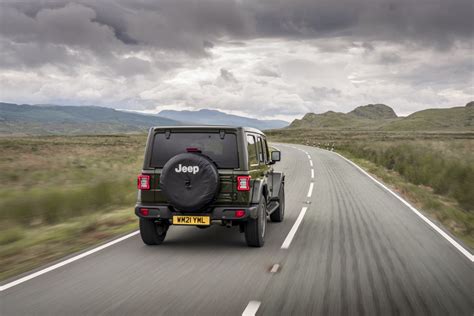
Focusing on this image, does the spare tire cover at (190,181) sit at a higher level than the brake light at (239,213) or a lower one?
higher

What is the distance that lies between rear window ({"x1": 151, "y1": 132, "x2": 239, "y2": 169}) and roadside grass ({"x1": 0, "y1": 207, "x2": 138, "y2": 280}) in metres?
2.08

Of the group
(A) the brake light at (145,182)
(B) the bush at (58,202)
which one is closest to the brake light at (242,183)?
(A) the brake light at (145,182)

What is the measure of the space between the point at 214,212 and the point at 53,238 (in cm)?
338

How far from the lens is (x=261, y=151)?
9.12 metres

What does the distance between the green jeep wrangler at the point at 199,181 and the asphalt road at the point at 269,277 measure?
1.82 feet

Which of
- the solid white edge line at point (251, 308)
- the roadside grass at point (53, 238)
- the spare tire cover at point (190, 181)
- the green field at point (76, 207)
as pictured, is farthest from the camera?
the green field at point (76, 207)

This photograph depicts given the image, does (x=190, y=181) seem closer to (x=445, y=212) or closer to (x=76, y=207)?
(x=76, y=207)

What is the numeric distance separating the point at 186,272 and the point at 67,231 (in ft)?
13.1

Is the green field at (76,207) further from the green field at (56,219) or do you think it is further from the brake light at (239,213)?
the brake light at (239,213)

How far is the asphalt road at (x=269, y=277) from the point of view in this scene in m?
4.85

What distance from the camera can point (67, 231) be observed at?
9164mm

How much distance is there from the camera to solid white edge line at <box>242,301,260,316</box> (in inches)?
182

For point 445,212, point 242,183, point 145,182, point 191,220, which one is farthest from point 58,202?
point 445,212

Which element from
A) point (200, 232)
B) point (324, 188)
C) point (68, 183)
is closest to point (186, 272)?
point (200, 232)
